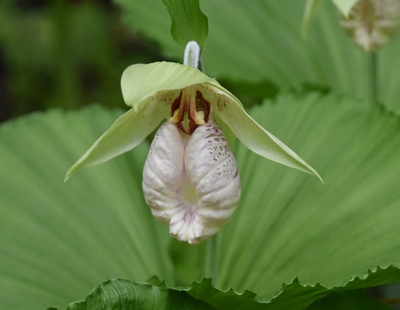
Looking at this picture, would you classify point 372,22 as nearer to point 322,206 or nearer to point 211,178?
point 322,206

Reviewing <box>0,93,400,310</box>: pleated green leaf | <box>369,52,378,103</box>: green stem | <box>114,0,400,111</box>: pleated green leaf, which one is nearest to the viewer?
<box>0,93,400,310</box>: pleated green leaf

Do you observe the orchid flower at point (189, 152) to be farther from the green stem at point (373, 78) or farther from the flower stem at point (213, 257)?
the green stem at point (373, 78)

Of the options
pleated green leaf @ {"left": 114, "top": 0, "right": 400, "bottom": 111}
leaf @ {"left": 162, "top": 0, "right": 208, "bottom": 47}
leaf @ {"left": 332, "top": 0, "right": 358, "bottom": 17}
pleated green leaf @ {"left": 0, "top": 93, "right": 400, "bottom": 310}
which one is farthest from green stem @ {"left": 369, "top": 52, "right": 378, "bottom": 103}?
leaf @ {"left": 162, "top": 0, "right": 208, "bottom": 47}

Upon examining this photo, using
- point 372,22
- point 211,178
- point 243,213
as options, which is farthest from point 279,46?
point 211,178

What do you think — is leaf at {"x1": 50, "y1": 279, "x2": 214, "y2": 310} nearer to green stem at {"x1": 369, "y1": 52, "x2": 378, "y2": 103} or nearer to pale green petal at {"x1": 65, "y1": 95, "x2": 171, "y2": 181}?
pale green petal at {"x1": 65, "y1": 95, "x2": 171, "y2": 181}

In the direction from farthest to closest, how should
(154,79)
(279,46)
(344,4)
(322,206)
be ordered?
1. (279,46)
2. (322,206)
3. (344,4)
4. (154,79)

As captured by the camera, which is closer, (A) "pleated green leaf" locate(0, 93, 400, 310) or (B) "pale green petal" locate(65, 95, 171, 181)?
(B) "pale green petal" locate(65, 95, 171, 181)

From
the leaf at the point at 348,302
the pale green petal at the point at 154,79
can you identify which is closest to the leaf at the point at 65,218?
the leaf at the point at 348,302
